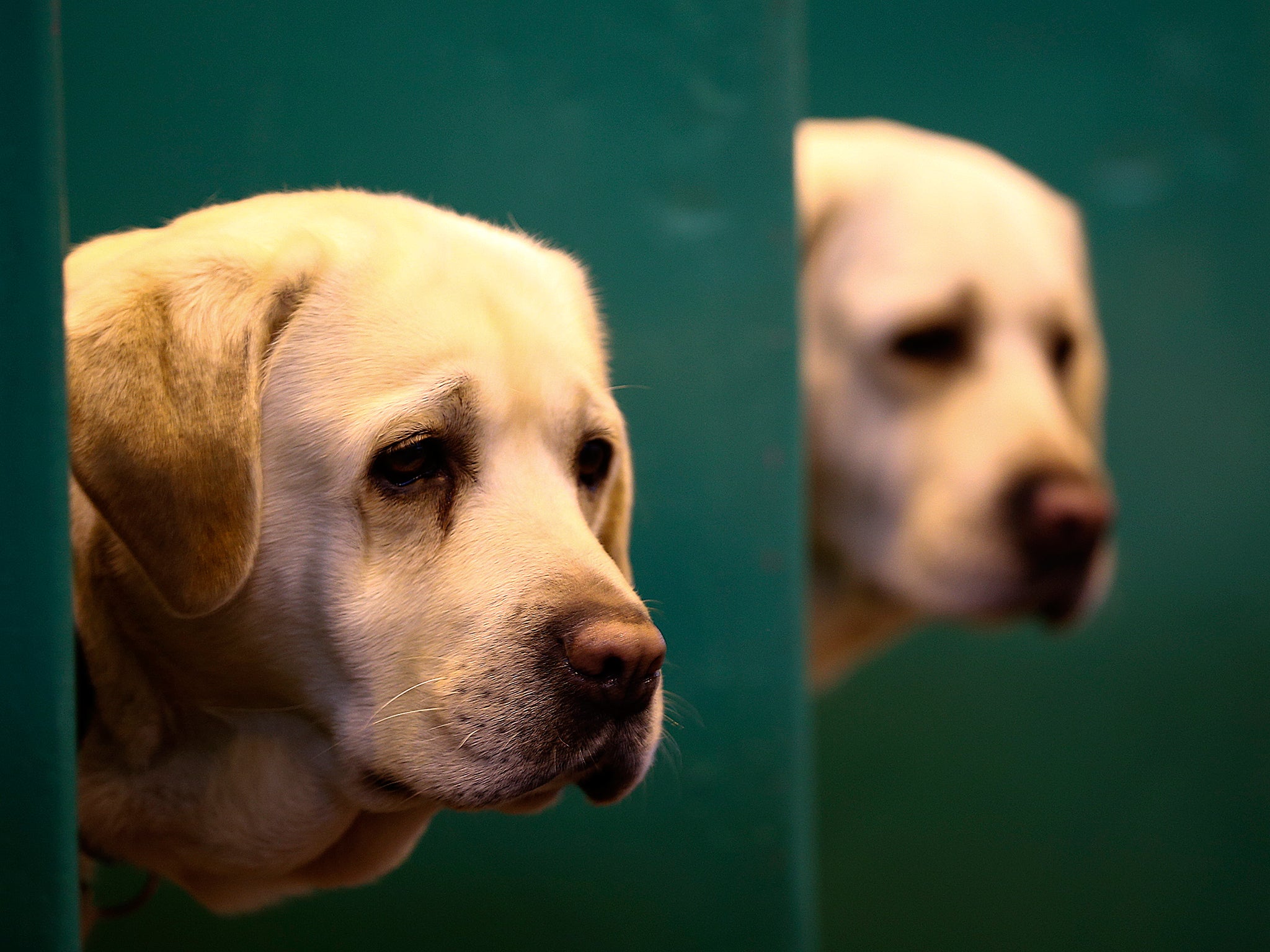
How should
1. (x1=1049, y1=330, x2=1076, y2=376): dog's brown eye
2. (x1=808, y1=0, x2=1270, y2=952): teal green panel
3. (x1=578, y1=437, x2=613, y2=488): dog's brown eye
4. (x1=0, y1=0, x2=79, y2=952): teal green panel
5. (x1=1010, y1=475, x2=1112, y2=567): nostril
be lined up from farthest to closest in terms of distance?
(x1=808, y1=0, x2=1270, y2=952): teal green panel, (x1=1049, y1=330, x2=1076, y2=376): dog's brown eye, (x1=1010, y1=475, x2=1112, y2=567): nostril, (x1=578, y1=437, x2=613, y2=488): dog's brown eye, (x1=0, y1=0, x2=79, y2=952): teal green panel

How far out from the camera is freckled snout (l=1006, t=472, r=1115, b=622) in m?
1.20

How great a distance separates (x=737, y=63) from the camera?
818 mm

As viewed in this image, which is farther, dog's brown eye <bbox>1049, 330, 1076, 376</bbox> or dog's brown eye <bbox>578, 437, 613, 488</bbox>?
dog's brown eye <bbox>1049, 330, 1076, 376</bbox>

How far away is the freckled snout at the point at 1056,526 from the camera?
1200 mm

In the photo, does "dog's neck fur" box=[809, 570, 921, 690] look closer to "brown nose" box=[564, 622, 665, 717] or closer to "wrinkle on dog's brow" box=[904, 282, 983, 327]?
"wrinkle on dog's brow" box=[904, 282, 983, 327]

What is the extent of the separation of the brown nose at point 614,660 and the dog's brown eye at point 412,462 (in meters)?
0.11

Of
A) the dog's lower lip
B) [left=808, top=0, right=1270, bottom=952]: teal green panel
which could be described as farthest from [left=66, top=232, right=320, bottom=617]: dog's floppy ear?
[left=808, top=0, right=1270, bottom=952]: teal green panel

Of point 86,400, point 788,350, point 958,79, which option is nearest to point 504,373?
point 86,400

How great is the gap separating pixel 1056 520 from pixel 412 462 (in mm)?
861

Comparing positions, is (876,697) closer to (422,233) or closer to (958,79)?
(958,79)

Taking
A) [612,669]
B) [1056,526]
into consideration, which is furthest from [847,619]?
[612,669]

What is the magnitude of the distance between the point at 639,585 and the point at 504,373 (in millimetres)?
158

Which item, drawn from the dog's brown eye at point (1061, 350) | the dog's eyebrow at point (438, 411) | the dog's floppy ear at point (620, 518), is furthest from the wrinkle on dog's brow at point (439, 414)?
the dog's brown eye at point (1061, 350)

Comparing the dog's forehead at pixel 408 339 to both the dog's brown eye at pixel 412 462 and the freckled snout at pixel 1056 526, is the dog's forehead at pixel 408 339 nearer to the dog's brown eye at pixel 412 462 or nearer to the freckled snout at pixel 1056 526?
the dog's brown eye at pixel 412 462
